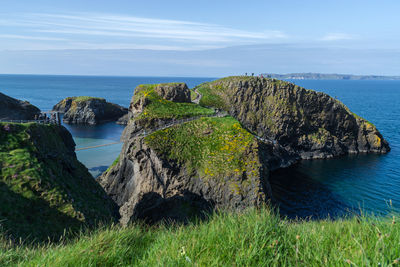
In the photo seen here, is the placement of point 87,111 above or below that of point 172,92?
below

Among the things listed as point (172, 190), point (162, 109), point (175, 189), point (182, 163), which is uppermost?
point (162, 109)

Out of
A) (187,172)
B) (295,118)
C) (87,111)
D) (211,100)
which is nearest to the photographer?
(187,172)

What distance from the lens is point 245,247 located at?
20.7 ft

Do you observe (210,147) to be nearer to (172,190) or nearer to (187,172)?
(187,172)

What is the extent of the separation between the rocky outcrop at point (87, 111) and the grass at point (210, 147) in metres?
77.9

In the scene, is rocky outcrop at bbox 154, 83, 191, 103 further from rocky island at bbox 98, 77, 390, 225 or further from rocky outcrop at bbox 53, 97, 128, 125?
rocky outcrop at bbox 53, 97, 128, 125

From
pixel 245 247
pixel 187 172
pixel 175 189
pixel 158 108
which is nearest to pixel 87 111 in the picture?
pixel 158 108

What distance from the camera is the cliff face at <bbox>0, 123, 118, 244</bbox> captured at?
1950 cm

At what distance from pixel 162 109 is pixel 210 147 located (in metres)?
14.7

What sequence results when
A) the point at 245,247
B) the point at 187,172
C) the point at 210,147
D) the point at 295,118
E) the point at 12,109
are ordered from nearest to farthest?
the point at 245,247 < the point at 187,172 < the point at 210,147 < the point at 12,109 < the point at 295,118

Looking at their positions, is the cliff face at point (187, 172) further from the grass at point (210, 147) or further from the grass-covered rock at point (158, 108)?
the grass-covered rock at point (158, 108)

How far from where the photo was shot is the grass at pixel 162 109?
151ft

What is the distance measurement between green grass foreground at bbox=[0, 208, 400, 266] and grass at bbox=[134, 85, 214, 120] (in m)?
38.5

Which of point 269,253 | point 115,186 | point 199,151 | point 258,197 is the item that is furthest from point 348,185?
point 269,253
